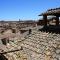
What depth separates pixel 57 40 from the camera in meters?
12.5

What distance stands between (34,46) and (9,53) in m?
1.98

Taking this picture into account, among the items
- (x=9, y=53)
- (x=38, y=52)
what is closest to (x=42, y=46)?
(x=38, y=52)

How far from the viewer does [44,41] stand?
44.5 feet

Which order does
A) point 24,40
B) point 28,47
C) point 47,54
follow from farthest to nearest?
1. point 24,40
2. point 28,47
3. point 47,54

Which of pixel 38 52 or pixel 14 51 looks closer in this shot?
pixel 38 52

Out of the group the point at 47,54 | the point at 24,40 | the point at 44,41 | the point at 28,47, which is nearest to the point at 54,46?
the point at 47,54

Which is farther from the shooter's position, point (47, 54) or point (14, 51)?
point (14, 51)

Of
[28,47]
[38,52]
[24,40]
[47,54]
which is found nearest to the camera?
[47,54]

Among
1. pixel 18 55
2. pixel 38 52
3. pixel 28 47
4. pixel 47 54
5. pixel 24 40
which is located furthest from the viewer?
pixel 24 40

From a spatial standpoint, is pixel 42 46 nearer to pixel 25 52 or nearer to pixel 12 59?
pixel 25 52

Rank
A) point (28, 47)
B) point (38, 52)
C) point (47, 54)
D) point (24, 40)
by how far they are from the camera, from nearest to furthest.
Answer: point (47, 54), point (38, 52), point (28, 47), point (24, 40)

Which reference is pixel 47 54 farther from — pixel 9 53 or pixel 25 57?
pixel 9 53

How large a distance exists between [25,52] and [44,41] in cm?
166

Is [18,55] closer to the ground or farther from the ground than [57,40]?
closer to the ground
